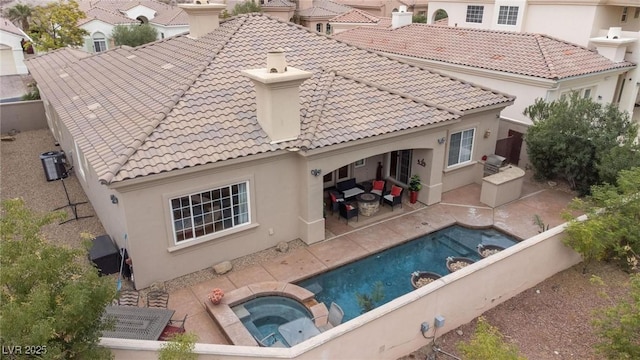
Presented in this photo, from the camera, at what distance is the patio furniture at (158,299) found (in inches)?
450

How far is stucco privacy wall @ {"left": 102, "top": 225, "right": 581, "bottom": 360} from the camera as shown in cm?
849

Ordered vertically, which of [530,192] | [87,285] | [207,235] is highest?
[87,285]

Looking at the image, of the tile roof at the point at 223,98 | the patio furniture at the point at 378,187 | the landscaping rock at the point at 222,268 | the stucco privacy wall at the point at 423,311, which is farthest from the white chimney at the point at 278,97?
the stucco privacy wall at the point at 423,311

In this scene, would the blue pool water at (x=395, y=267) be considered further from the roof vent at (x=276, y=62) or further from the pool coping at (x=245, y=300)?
the roof vent at (x=276, y=62)

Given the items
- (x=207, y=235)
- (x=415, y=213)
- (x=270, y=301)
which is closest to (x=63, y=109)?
(x=207, y=235)

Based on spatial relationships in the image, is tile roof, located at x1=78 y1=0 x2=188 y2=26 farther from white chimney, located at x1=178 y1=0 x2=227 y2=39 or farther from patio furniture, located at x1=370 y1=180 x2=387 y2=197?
patio furniture, located at x1=370 y1=180 x2=387 y2=197

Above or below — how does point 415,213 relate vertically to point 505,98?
below

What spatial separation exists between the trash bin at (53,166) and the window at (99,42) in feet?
156

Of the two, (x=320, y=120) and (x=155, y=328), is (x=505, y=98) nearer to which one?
(x=320, y=120)

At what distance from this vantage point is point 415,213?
16484 mm

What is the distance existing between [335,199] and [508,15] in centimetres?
2379

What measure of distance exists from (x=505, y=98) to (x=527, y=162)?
12.1 ft

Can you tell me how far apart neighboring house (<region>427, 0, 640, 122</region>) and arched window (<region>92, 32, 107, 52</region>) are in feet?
157

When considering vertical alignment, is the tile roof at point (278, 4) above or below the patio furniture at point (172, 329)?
above
